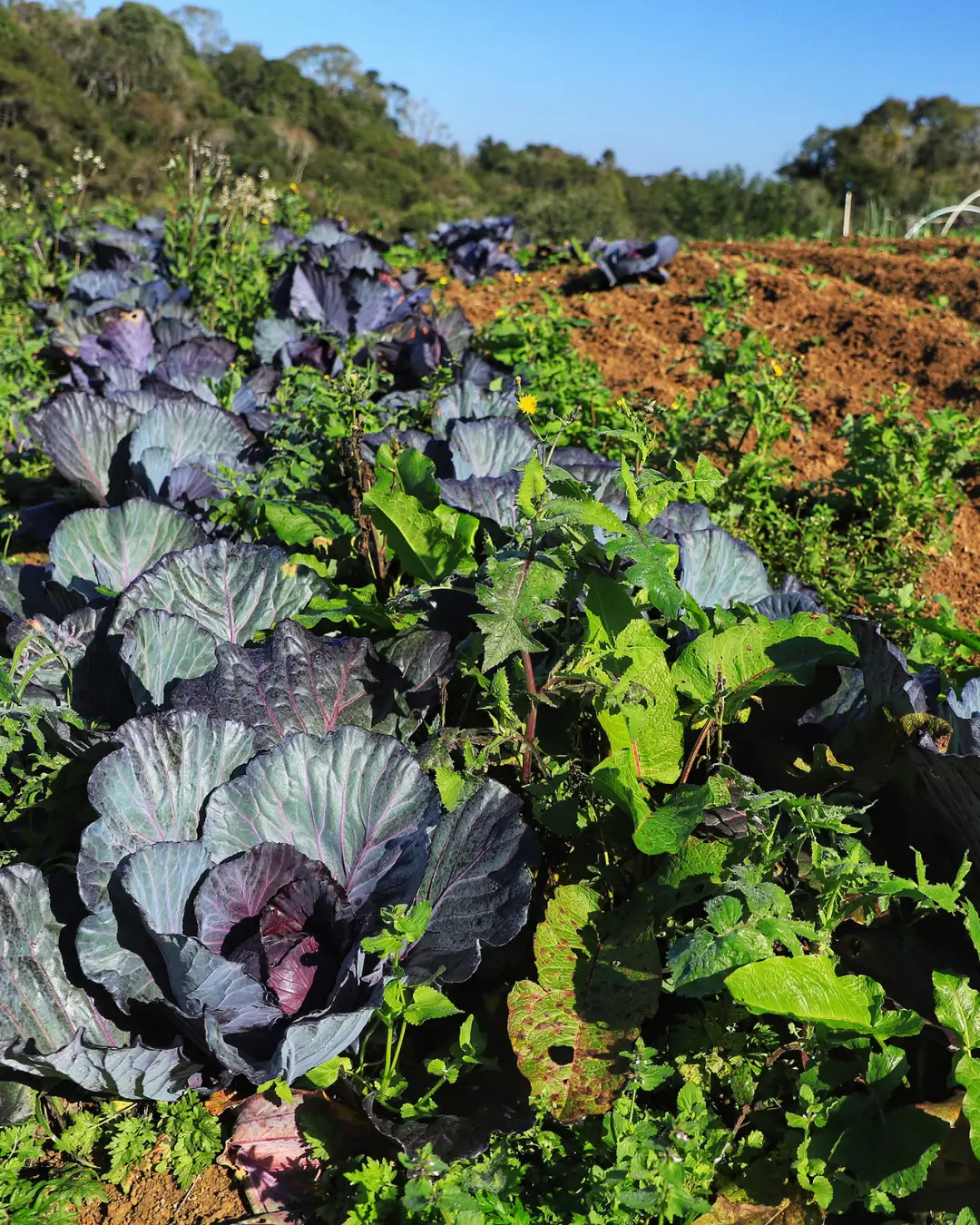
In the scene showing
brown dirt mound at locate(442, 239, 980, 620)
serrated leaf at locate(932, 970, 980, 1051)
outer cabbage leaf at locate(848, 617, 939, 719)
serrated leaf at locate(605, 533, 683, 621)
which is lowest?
serrated leaf at locate(932, 970, 980, 1051)

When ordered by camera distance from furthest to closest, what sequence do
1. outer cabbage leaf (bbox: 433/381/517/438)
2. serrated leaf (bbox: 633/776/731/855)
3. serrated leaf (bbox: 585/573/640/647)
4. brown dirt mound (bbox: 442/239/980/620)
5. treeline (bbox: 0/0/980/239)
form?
treeline (bbox: 0/0/980/239)
brown dirt mound (bbox: 442/239/980/620)
outer cabbage leaf (bbox: 433/381/517/438)
serrated leaf (bbox: 585/573/640/647)
serrated leaf (bbox: 633/776/731/855)

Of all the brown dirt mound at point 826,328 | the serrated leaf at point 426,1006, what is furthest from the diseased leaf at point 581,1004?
the brown dirt mound at point 826,328

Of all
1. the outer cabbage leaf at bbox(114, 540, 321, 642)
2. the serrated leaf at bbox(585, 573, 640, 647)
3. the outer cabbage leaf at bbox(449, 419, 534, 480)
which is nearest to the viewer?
the serrated leaf at bbox(585, 573, 640, 647)

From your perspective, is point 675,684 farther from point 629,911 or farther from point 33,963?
point 33,963

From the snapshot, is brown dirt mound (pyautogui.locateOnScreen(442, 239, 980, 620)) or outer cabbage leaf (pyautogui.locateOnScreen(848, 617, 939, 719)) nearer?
outer cabbage leaf (pyautogui.locateOnScreen(848, 617, 939, 719))

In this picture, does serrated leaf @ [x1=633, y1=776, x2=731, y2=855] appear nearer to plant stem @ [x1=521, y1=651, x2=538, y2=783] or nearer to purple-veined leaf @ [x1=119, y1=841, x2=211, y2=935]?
plant stem @ [x1=521, y1=651, x2=538, y2=783]

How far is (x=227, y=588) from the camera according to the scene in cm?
224

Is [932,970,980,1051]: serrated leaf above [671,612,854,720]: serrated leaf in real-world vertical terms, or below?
below

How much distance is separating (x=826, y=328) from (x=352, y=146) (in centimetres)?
3058

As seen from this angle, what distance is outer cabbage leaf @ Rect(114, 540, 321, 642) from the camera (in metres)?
2.18

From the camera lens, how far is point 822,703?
6.78 ft

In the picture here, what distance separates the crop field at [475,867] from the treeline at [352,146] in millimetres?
9513

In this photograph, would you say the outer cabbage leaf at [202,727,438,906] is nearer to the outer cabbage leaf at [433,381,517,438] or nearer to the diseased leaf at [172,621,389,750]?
the diseased leaf at [172,621,389,750]

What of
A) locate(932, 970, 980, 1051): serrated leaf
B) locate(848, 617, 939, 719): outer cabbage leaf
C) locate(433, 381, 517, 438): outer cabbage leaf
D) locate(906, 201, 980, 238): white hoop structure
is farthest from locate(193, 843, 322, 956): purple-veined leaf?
locate(906, 201, 980, 238): white hoop structure
